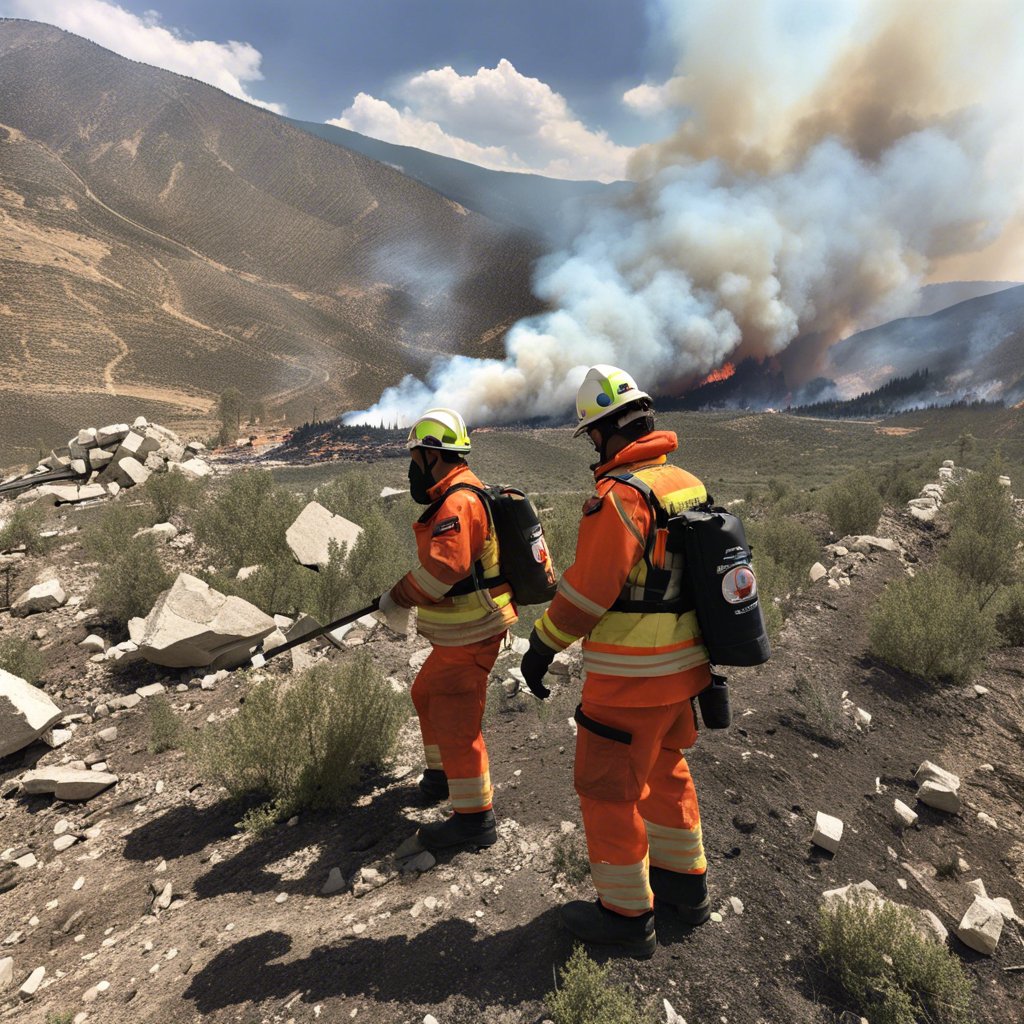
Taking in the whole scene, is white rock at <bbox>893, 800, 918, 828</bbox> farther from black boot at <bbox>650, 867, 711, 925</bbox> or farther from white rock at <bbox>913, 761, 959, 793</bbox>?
black boot at <bbox>650, 867, 711, 925</bbox>

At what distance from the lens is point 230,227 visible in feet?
306

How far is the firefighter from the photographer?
2400 mm

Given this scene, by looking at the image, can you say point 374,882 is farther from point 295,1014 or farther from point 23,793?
point 23,793

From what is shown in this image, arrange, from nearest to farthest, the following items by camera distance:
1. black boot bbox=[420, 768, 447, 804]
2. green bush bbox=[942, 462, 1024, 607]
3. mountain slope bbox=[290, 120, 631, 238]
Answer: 1. black boot bbox=[420, 768, 447, 804]
2. green bush bbox=[942, 462, 1024, 607]
3. mountain slope bbox=[290, 120, 631, 238]

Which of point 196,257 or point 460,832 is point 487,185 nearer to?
point 196,257

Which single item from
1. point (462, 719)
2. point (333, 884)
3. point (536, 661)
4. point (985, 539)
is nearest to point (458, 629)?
point (462, 719)

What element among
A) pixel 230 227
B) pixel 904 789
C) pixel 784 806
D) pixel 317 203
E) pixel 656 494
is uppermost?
pixel 317 203

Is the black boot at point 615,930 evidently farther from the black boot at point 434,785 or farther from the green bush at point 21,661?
the green bush at point 21,661

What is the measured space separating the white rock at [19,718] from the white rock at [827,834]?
548 centimetres

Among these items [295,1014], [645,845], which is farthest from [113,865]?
[645,845]

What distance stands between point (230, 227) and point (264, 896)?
109122mm

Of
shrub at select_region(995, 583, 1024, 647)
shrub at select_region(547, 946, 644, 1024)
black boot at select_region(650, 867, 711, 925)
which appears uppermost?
shrub at select_region(547, 946, 644, 1024)

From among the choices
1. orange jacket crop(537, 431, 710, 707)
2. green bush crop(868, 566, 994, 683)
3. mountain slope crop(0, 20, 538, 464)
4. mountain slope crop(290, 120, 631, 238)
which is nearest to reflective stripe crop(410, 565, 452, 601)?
orange jacket crop(537, 431, 710, 707)

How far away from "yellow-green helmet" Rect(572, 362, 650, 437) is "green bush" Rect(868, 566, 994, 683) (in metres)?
4.76
